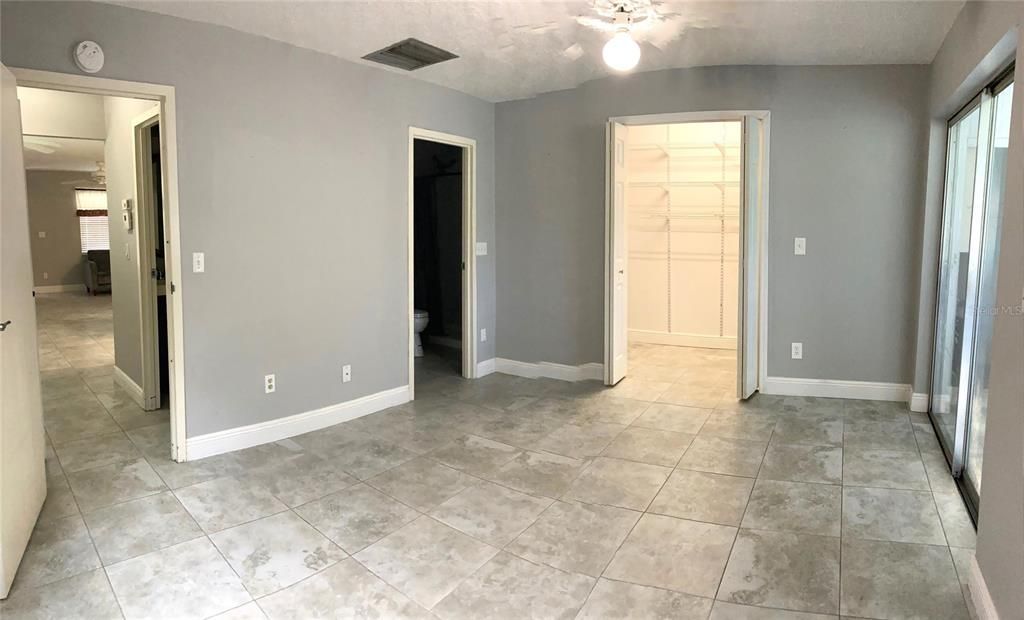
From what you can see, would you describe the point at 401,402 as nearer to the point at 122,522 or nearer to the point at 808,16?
the point at 122,522

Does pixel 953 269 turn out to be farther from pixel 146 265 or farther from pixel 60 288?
pixel 60 288

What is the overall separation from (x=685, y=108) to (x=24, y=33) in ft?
12.4

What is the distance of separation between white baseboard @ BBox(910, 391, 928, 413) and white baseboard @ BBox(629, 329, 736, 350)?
7.00 ft

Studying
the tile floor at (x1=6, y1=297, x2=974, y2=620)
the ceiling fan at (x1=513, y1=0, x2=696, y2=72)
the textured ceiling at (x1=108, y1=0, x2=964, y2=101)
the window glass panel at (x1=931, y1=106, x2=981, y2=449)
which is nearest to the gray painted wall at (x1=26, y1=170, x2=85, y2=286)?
the tile floor at (x1=6, y1=297, x2=974, y2=620)

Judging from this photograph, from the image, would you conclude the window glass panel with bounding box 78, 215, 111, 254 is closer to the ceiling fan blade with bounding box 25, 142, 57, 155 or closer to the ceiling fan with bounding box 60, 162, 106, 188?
the ceiling fan with bounding box 60, 162, 106, 188

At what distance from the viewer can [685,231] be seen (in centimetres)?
617

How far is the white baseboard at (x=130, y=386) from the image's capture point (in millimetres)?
4261

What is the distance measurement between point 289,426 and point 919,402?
4075mm

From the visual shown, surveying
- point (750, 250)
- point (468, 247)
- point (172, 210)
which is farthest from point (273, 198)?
point (750, 250)

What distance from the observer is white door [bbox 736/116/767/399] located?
13.6 ft

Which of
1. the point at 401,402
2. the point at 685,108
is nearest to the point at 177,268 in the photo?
the point at 401,402

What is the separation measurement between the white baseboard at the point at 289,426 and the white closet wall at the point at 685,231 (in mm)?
3199

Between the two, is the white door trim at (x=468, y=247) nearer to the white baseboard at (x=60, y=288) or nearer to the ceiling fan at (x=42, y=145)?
the ceiling fan at (x=42, y=145)

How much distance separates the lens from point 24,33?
2590 millimetres
